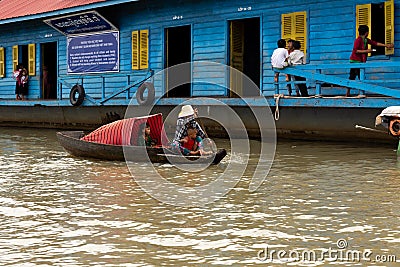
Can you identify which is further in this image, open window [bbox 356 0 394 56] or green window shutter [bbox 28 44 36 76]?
green window shutter [bbox 28 44 36 76]

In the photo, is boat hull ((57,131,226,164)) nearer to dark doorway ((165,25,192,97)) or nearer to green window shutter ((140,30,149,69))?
dark doorway ((165,25,192,97))

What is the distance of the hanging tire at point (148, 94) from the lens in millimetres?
18000

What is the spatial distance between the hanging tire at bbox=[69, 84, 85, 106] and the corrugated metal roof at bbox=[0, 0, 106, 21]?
2.25 metres

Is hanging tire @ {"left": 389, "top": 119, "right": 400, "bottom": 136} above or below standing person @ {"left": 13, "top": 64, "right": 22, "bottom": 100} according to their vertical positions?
below

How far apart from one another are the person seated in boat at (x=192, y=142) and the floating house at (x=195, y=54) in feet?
12.0

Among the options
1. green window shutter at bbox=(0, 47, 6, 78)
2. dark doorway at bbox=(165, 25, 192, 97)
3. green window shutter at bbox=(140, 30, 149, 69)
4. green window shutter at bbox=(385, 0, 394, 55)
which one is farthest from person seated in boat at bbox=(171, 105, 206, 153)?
green window shutter at bbox=(0, 47, 6, 78)

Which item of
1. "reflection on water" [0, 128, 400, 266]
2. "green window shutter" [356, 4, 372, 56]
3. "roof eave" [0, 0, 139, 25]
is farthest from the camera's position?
"roof eave" [0, 0, 139, 25]

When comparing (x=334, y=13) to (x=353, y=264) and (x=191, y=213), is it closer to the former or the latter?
(x=191, y=213)

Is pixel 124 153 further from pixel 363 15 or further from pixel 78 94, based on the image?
pixel 78 94

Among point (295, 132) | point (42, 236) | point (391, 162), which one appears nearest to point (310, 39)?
point (295, 132)

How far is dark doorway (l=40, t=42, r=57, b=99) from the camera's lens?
76.0 feet

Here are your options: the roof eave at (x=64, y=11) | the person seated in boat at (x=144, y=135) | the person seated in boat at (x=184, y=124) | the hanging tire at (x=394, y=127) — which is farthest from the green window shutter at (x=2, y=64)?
the hanging tire at (x=394, y=127)

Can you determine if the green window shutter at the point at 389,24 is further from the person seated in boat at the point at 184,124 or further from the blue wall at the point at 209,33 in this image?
the person seated in boat at the point at 184,124

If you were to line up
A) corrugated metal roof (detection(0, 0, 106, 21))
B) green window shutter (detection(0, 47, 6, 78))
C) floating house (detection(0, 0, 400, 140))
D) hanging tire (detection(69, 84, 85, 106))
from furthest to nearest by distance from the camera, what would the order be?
green window shutter (detection(0, 47, 6, 78)) → corrugated metal roof (detection(0, 0, 106, 21)) → hanging tire (detection(69, 84, 85, 106)) → floating house (detection(0, 0, 400, 140))
